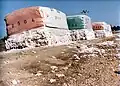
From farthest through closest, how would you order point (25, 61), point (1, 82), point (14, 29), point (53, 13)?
point (53, 13) → point (14, 29) → point (25, 61) → point (1, 82)

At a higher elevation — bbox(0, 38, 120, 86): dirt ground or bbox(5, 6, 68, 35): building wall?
bbox(5, 6, 68, 35): building wall

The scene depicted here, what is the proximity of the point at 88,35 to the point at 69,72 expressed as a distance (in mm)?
4473

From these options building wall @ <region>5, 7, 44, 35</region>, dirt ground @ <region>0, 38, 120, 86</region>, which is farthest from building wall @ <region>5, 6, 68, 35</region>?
dirt ground @ <region>0, 38, 120, 86</region>

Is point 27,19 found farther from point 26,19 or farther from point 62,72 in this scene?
point 62,72

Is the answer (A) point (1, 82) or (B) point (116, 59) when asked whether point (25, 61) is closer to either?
(A) point (1, 82)

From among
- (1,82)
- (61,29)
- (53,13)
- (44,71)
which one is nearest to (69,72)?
(44,71)

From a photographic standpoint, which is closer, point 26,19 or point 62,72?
point 62,72

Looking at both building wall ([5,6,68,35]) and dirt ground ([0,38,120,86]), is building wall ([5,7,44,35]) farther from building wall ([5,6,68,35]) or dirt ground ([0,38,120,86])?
dirt ground ([0,38,120,86])

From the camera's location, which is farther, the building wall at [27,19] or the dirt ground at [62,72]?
the building wall at [27,19]

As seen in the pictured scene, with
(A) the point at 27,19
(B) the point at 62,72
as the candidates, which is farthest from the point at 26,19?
(B) the point at 62,72

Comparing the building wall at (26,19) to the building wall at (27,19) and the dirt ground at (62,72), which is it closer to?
the building wall at (27,19)

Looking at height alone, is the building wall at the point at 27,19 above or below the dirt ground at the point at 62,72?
above

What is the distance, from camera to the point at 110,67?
6.39 ft

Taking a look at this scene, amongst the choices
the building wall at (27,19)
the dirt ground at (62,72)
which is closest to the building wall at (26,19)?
the building wall at (27,19)
